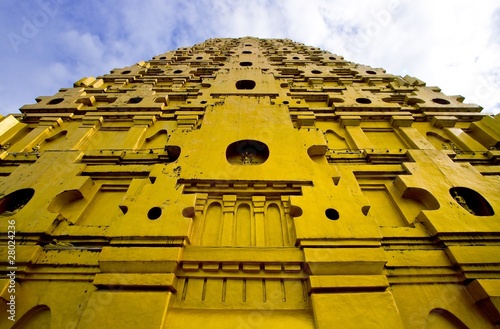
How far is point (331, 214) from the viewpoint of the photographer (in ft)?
14.5

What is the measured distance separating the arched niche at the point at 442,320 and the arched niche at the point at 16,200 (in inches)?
302

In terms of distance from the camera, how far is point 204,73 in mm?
13977

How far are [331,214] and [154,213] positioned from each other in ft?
10.4

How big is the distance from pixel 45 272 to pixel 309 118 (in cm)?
713

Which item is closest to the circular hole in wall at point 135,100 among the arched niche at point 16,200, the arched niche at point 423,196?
the arched niche at point 16,200

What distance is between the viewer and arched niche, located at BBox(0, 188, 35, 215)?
5266 millimetres

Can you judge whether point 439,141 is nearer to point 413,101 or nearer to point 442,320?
point 413,101

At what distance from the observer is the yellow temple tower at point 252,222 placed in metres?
3.44

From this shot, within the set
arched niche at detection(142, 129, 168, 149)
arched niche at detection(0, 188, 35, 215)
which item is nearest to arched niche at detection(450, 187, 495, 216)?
arched niche at detection(142, 129, 168, 149)

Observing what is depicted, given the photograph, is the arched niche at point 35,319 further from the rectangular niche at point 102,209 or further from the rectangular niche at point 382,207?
the rectangular niche at point 382,207

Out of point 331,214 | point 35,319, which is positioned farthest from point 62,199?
point 331,214

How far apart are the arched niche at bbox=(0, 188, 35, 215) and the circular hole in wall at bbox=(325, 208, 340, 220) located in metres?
6.13

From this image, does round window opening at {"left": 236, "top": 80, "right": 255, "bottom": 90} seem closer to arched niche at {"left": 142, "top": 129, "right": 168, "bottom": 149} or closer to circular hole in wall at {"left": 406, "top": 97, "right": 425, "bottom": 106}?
arched niche at {"left": 142, "top": 129, "right": 168, "bottom": 149}

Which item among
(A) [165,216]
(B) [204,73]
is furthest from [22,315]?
(B) [204,73]
